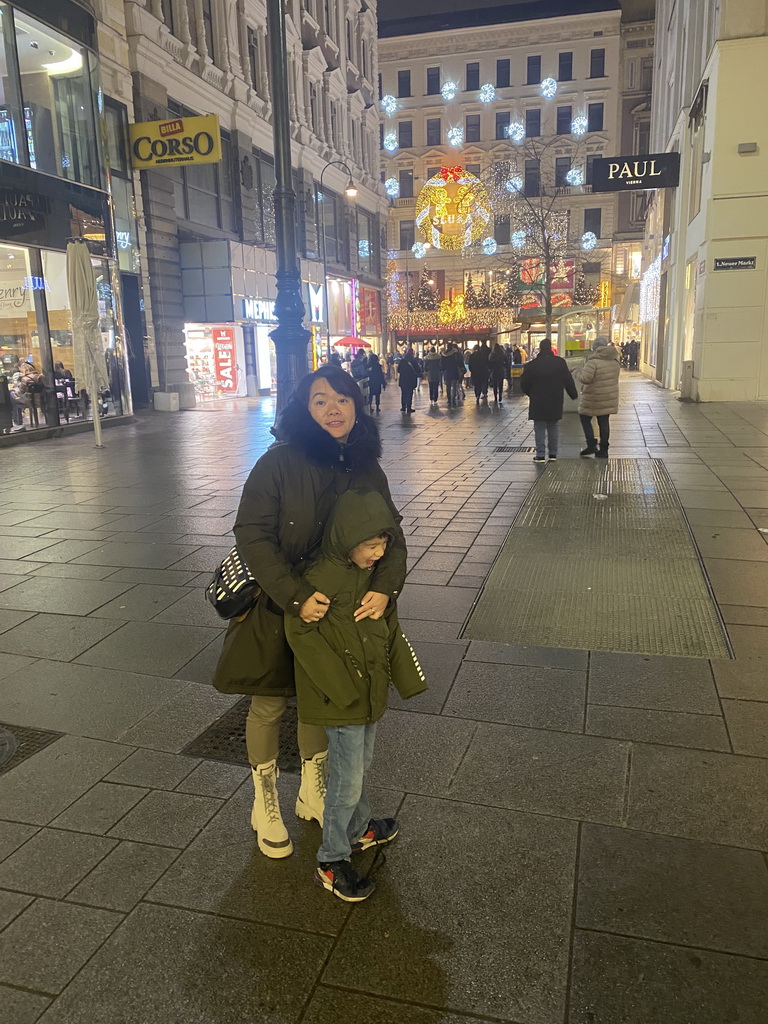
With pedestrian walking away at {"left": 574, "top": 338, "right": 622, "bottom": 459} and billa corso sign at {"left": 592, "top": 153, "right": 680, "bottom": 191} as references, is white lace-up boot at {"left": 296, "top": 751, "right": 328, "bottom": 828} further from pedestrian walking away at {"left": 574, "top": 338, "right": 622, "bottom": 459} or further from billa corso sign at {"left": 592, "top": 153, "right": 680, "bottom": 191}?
billa corso sign at {"left": 592, "top": 153, "right": 680, "bottom": 191}

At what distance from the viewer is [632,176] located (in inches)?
947

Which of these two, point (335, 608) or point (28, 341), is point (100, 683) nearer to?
point (335, 608)

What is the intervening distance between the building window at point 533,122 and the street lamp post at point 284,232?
58.2 m

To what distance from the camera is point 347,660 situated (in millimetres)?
2549

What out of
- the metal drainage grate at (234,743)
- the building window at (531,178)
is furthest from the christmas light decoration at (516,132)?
the metal drainage grate at (234,743)

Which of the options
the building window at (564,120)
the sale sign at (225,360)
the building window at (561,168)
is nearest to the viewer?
the sale sign at (225,360)

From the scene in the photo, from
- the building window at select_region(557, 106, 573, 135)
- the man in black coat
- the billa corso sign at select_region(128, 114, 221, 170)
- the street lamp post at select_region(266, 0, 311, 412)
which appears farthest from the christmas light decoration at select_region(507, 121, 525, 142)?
the street lamp post at select_region(266, 0, 311, 412)

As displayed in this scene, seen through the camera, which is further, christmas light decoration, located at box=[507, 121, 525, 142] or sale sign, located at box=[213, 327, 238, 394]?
christmas light decoration, located at box=[507, 121, 525, 142]

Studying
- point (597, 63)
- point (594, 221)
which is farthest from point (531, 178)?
point (597, 63)

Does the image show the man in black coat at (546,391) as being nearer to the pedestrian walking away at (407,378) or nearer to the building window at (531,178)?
the pedestrian walking away at (407,378)

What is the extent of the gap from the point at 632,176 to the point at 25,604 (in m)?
23.8

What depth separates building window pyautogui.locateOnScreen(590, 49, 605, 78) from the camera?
5888cm

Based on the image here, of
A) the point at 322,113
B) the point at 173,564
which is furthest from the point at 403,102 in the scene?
the point at 173,564

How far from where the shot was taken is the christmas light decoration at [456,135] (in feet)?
195
